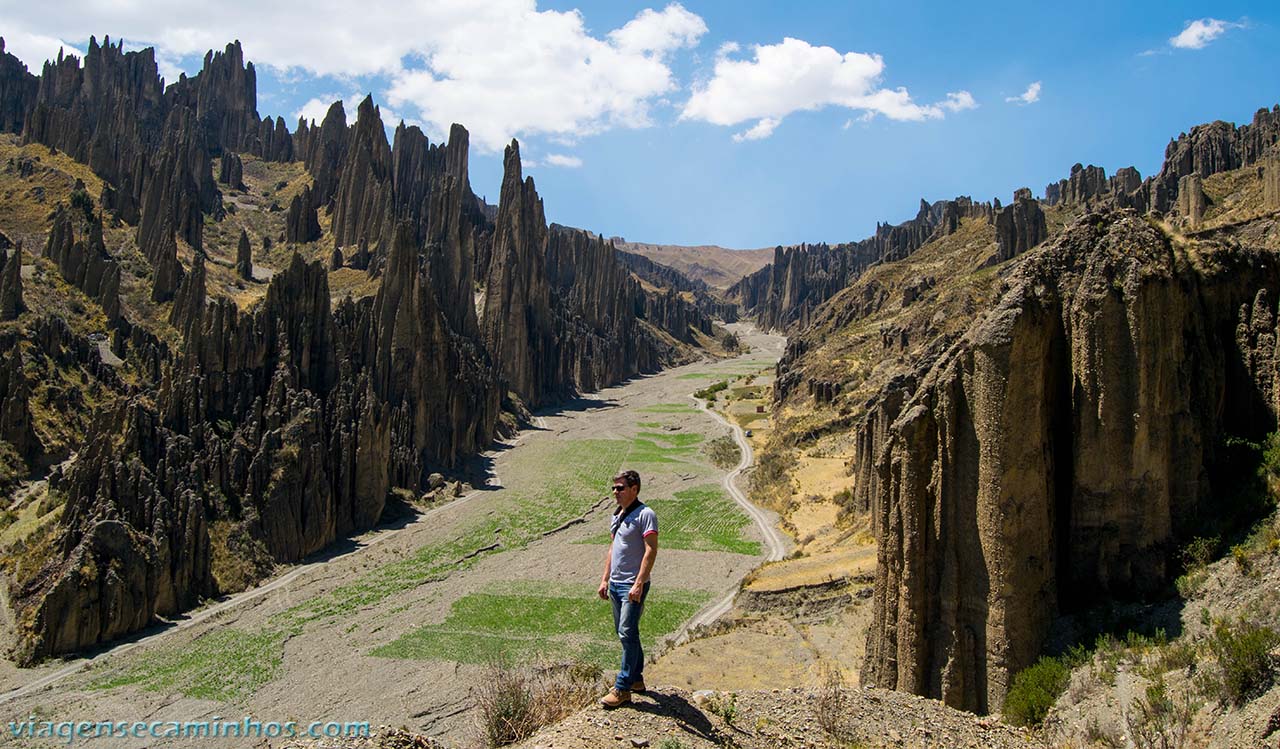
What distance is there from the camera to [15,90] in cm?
12688

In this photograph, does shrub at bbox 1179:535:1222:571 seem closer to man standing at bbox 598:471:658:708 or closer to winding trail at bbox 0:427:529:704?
man standing at bbox 598:471:658:708

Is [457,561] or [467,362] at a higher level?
[467,362]

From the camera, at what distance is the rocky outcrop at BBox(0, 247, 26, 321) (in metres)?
59.6

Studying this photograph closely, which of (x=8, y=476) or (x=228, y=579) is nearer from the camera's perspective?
(x=228, y=579)

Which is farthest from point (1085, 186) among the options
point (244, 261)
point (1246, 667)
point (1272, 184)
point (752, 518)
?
point (1246, 667)

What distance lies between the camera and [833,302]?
122 m

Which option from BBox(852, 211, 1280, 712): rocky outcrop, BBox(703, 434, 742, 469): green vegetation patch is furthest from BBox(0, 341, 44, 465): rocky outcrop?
BBox(852, 211, 1280, 712): rocky outcrop

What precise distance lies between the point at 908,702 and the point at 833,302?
366ft

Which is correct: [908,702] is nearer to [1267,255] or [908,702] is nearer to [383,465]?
[1267,255]

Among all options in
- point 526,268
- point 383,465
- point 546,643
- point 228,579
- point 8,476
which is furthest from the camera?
point 526,268

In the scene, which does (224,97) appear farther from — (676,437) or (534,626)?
(534,626)

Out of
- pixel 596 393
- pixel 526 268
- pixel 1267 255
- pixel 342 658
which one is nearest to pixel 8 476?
pixel 342 658

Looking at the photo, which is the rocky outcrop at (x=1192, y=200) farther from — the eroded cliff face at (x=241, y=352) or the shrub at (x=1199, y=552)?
the shrub at (x=1199, y=552)

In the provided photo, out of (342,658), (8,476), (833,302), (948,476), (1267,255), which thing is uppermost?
(833,302)
